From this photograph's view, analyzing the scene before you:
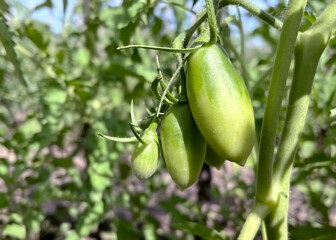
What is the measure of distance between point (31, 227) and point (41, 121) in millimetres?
339

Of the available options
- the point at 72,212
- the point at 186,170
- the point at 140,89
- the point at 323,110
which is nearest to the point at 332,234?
the point at 323,110

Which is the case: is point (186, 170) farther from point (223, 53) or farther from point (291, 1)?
point (291, 1)

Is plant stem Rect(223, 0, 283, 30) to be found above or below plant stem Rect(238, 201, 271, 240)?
above

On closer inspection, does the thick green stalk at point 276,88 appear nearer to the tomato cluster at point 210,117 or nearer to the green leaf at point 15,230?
the tomato cluster at point 210,117

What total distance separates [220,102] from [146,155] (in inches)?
6.1

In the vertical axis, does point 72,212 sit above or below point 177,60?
below

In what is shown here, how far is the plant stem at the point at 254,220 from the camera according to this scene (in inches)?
30.8

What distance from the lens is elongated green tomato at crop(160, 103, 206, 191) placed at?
2.28 ft

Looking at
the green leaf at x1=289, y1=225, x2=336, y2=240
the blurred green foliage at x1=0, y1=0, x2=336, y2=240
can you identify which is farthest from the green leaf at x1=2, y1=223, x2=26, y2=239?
the green leaf at x1=289, y1=225, x2=336, y2=240

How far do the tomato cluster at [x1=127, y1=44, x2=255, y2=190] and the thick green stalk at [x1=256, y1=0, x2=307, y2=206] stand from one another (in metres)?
0.09

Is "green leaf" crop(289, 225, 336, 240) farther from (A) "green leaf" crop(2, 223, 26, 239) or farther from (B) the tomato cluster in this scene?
(A) "green leaf" crop(2, 223, 26, 239)

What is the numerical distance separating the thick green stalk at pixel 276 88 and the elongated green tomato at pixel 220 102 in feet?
0.30

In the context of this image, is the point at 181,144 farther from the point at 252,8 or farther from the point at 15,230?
the point at 15,230

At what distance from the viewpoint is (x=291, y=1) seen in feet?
2.37
